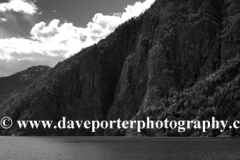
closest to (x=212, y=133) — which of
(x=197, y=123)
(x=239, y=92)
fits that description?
(x=197, y=123)

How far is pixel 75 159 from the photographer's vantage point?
73.8 meters

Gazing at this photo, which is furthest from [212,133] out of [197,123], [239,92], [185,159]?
[185,159]

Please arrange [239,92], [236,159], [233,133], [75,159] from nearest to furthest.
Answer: [236,159] → [75,159] → [233,133] → [239,92]

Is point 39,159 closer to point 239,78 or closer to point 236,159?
point 236,159

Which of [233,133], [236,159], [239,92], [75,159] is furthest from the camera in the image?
[239,92]

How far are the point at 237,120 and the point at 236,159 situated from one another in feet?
375

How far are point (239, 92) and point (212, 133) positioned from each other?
81.9ft

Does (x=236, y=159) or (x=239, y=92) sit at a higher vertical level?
(x=239, y=92)

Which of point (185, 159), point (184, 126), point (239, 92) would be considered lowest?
point (185, 159)

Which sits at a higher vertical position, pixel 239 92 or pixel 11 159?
pixel 239 92

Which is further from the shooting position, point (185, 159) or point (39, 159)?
point (39, 159)

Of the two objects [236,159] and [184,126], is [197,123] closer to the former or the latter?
[184,126]

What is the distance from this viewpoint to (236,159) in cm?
6681

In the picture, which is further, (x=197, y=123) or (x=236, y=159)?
(x=197, y=123)
